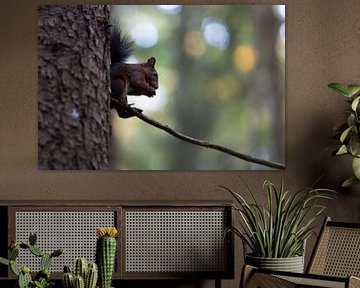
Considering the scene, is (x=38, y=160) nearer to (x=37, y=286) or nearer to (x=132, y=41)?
(x=132, y=41)

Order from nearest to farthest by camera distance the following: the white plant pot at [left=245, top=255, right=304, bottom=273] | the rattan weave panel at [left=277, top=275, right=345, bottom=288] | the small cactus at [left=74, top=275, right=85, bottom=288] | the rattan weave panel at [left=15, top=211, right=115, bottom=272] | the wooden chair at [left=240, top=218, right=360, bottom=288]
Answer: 1. the small cactus at [left=74, top=275, right=85, bottom=288]
2. the rattan weave panel at [left=277, top=275, right=345, bottom=288]
3. the wooden chair at [left=240, top=218, right=360, bottom=288]
4. the white plant pot at [left=245, top=255, right=304, bottom=273]
5. the rattan weave panel at [left=15, top=211, right=115, bottom=272]

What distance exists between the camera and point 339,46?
5.57 metres

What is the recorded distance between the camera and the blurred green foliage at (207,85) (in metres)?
5.55

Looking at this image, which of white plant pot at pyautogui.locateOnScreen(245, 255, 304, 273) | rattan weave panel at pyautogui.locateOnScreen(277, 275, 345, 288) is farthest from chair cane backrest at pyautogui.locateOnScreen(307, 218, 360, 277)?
rattan weave panel at pyautogui.locateOnScreen(277, 275, 345, 288)

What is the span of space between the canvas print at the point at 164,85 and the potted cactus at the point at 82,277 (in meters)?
1.64

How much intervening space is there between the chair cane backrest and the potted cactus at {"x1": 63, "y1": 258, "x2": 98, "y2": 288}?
1.34 metres

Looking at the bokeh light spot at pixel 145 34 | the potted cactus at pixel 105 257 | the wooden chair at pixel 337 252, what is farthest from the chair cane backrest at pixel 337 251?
the bokeh light spot at pixel 145 34

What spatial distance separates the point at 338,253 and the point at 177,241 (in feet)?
3.40

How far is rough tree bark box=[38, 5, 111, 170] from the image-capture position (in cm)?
552

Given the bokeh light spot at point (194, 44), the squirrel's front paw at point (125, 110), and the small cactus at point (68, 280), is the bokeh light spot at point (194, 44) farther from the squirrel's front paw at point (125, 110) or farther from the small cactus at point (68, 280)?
the small cactus at point (68, 280)

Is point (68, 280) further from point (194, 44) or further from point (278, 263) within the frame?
point (194, 44)

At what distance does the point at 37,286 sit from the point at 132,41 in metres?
2.19

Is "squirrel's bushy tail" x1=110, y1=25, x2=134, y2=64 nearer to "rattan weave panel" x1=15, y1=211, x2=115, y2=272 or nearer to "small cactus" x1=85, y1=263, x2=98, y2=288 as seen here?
"rattan weave panel" x1=15, y1=211, x2=115, y2=272

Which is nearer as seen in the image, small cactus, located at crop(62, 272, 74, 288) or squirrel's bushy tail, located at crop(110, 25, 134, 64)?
small cactus, located at crop(62, 272, 74, 288)
